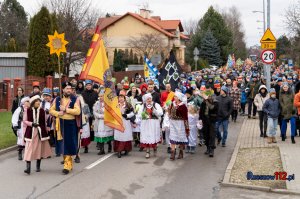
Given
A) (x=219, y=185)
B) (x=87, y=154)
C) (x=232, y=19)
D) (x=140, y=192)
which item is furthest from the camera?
(x=232, y=19)

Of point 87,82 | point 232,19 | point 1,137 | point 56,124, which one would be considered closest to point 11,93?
point 1,137

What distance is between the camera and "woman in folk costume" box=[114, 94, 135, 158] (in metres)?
13.2

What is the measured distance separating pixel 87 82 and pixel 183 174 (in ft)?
16.8

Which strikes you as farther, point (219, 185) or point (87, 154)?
point (87, 154)

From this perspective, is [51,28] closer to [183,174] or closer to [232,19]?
[183,174]

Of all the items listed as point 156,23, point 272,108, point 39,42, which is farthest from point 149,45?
point 272,108

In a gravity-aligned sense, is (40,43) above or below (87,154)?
above

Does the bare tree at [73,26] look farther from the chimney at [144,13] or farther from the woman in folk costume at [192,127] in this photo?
the chimney at [144,13]

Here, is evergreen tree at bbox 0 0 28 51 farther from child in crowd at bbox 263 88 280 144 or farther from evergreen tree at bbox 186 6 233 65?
child in crowd at bbox 263 88 280 144

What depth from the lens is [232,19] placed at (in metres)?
128

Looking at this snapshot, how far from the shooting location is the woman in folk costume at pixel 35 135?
1088 cm

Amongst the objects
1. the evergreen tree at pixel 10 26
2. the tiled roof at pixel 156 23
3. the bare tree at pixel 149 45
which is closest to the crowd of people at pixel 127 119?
the bare tree at pixel 149 45

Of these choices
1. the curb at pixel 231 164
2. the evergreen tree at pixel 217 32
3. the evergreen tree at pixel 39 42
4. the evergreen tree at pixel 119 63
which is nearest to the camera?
the curb at pixel 231 164

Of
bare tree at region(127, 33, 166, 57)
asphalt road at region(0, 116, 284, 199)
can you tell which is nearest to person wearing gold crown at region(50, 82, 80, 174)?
asphalt road at region(0, 116, 284, 199)
